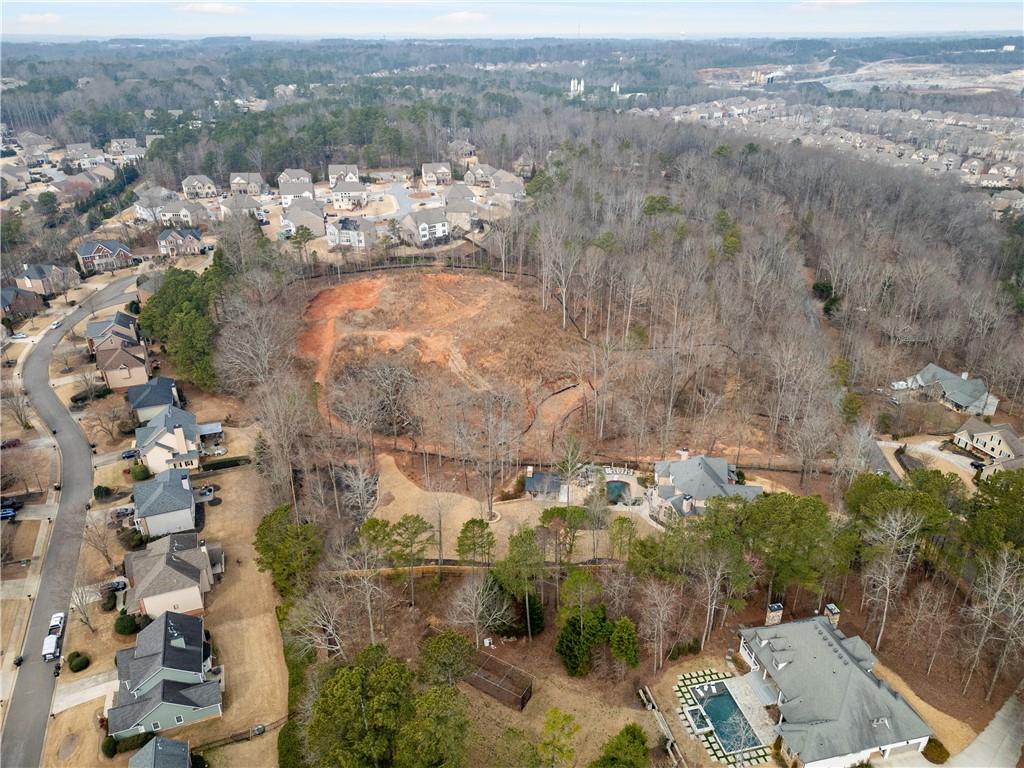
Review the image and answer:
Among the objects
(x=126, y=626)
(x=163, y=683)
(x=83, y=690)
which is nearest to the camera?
(x=163, y=683)

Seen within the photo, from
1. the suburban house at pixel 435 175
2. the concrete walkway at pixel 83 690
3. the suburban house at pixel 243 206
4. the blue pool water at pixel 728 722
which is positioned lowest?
the concrete walkway at pixel 83 690

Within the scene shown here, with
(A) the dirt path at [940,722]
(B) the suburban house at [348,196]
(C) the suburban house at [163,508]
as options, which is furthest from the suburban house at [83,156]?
(A) the dirt path at [940,722]

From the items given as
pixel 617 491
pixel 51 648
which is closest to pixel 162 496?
pixel 51 648

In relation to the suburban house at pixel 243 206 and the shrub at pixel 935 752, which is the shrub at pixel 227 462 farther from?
the suburban house at pixel 243 206

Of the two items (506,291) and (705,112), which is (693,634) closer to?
(506,291)

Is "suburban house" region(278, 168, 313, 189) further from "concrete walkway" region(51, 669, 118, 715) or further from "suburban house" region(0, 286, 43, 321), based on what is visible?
"concrete walkway" region(51, 669, 118, 715)

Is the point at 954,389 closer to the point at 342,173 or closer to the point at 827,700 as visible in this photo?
the point at 827,700

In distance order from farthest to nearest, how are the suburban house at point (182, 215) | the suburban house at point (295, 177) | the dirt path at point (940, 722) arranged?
1. the suburban house at point (295, 177)
2. the suburban house at point (182, 215)
3. the dirt path at point (940, 722)
